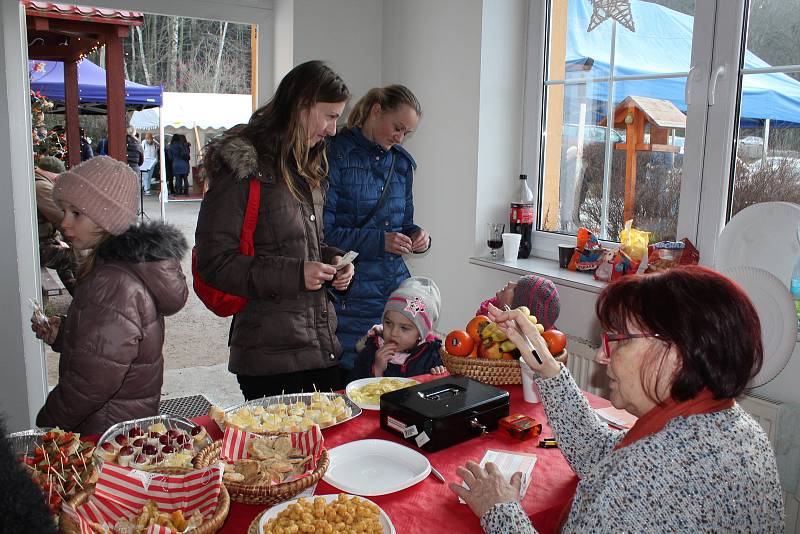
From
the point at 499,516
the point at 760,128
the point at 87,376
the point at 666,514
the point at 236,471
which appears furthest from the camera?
the point at 760,128

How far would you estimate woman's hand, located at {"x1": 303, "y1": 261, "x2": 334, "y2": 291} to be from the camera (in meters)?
1.92

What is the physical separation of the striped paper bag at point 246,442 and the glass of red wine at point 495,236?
79.0 inches

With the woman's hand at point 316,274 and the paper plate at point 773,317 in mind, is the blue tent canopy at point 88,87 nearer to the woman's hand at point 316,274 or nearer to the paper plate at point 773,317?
the woman's hand at point 316,274

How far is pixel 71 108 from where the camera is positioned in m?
4.22

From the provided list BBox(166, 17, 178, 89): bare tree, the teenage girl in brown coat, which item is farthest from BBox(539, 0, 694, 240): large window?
BBox(166, 17, 178, 89): bare tree

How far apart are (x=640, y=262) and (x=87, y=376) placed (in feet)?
6.89

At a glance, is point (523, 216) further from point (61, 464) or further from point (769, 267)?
point (61, 464)

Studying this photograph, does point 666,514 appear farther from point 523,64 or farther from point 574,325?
point 523,64

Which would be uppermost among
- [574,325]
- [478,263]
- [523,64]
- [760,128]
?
[523,64]

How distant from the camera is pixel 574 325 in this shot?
2822 millimetres

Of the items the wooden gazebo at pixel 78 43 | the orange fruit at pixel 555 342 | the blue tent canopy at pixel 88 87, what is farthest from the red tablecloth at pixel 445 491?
the blue tent canopy at pixel 88 87

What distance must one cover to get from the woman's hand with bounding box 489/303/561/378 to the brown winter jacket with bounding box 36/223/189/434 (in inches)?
36.8

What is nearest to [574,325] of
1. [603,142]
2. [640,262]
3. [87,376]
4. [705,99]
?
[640,262]

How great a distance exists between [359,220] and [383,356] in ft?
1.98
